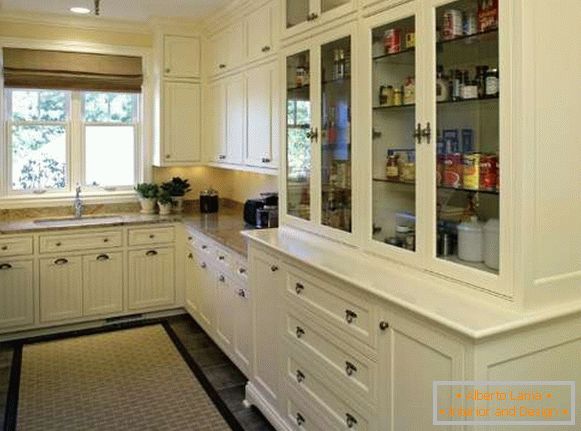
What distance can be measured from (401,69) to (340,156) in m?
0.56

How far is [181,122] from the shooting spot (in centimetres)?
484

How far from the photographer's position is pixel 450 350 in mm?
1595

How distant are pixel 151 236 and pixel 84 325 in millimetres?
905

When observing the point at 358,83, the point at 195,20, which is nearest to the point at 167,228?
the point at 195,20

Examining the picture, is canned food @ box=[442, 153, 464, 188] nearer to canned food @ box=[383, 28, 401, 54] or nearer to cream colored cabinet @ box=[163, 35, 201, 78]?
canned food @ box=[383, 28, 401, 54]

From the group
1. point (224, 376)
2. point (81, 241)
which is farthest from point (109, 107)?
point (224, 376)

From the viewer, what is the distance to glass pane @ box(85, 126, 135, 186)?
492 cm

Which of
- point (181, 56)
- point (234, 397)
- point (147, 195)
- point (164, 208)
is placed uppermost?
point (181, 56)

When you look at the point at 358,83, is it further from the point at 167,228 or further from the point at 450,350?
the point at 167,228

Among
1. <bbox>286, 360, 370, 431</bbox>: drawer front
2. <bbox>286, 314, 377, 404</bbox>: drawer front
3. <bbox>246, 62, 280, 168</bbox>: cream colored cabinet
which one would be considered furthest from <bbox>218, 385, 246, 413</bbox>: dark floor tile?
<bbox>246, 62, 280, 168</bbox>: cream colored cabinet

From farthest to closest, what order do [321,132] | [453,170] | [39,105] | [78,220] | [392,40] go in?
[39,105] < [78,220] < [321,132] < [392,40] < [453,170]

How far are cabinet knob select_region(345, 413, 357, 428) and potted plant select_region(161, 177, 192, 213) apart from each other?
126 inches

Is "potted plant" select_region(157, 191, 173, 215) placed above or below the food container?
above

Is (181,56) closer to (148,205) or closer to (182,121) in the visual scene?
(182,121)
